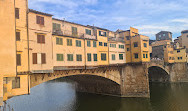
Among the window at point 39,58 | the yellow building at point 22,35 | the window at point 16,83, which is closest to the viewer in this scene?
the window at point 16,83

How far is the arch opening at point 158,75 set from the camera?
2594 inches

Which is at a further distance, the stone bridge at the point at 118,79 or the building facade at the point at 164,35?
the building facade at the point at 164,35

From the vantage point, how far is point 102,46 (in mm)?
34781

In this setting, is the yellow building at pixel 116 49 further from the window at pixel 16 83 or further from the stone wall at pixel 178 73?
the stone wall at pixel 178 73

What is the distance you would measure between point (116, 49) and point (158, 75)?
138 ft

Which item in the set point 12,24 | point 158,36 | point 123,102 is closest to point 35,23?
point 12,24

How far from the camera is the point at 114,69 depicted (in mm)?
39219

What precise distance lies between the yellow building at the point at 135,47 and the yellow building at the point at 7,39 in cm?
3227

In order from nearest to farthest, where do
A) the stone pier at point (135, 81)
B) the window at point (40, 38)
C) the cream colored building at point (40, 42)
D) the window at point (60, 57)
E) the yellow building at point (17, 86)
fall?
the yellow building at point (17, 86)
the cream colored building at point (40, 42)
the window at point (40, 38)
the window at point (60, 57)
the stone pier at point (135, 81)

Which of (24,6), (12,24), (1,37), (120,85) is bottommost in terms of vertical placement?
(120,85)

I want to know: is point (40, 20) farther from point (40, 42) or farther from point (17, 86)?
point (17, 86)

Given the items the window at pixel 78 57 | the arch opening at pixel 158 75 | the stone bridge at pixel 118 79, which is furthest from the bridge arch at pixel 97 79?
the arch opening at pixel 158 75

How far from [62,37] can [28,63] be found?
8339mm

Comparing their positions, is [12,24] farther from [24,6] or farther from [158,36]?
[158,36]
